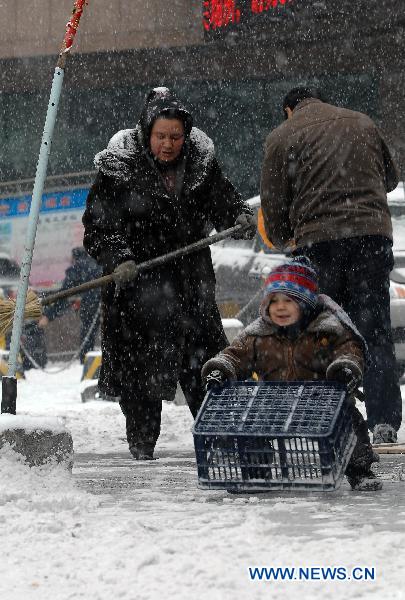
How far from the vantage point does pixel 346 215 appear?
22.4 feet

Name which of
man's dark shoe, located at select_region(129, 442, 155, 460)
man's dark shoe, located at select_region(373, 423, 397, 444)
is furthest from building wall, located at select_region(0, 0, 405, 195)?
man's dark shoe, located at select_region(129, 442, 155, 460)

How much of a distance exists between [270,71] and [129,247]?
12.2 m

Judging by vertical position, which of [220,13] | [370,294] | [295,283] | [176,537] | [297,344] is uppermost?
[220,13]

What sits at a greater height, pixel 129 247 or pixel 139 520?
pixel 129 247

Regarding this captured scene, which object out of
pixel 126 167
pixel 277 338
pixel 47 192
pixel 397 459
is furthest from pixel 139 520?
pixel 47 192

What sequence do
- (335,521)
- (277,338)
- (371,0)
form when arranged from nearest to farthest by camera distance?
(335,521)
(277,338)
(371,0)

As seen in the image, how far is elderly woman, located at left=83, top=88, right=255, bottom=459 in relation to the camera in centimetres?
673

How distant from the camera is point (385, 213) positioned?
6984mm

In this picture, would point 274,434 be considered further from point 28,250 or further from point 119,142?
point 119,142

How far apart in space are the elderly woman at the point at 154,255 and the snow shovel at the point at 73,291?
119mm

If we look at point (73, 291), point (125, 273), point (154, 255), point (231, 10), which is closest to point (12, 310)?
point (73, 291)

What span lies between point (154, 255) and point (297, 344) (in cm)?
165

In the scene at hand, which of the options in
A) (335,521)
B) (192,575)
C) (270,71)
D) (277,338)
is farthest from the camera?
(270,71)

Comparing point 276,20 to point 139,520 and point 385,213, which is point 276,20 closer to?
point 385,213
